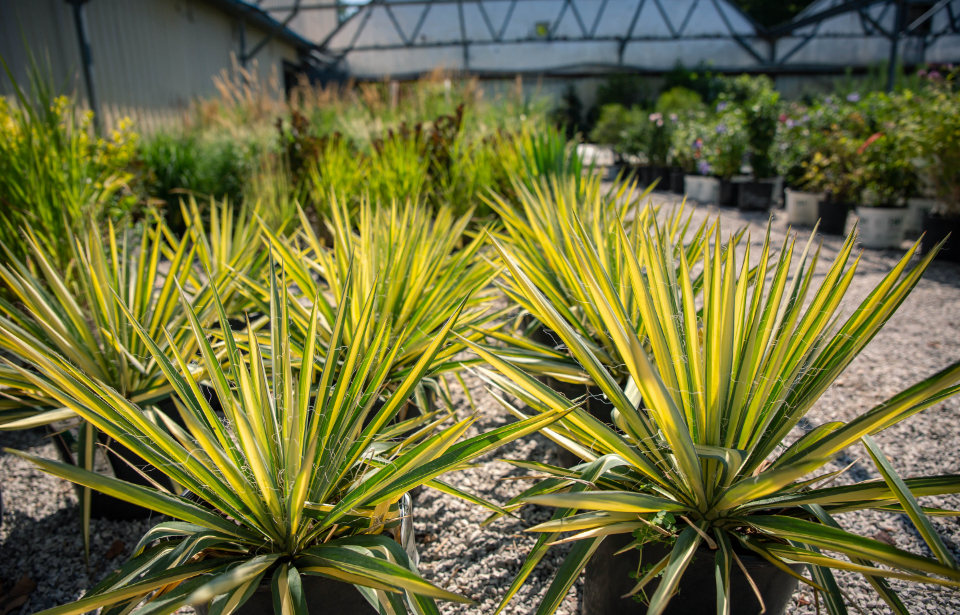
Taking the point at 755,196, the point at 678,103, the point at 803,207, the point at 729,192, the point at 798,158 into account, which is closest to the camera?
the point at 803,207

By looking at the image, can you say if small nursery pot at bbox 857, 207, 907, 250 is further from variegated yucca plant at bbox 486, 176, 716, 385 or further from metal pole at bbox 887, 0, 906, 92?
metal pole at bbox 887, 0, 906, 92

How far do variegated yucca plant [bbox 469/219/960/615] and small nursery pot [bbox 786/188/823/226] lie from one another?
5466 millimetres

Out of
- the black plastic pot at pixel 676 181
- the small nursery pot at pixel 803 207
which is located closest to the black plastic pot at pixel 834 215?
the small nursery pot at pixel 803 207

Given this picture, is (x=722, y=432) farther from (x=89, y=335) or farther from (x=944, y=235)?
(x=944, y=235)

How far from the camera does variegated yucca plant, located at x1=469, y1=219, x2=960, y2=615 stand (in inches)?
29.5

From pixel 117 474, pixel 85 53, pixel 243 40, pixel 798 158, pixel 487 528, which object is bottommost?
pixel 487 528

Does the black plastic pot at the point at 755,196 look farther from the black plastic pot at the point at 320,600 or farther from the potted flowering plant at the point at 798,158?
the black plastic pot at the point at 320,600

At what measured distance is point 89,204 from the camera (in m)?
2.20

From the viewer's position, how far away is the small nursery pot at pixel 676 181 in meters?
8.16

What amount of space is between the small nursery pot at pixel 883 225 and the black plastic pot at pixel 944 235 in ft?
0.73

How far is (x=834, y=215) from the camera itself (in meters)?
5.09

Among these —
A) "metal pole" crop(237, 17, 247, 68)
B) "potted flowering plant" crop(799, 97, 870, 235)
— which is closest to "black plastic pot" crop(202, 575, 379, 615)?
"potted flowering plant" crop(799, 97, 870, 235)

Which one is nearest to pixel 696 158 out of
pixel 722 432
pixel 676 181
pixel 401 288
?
pixel 676 181

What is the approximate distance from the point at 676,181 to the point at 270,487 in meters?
8.56
